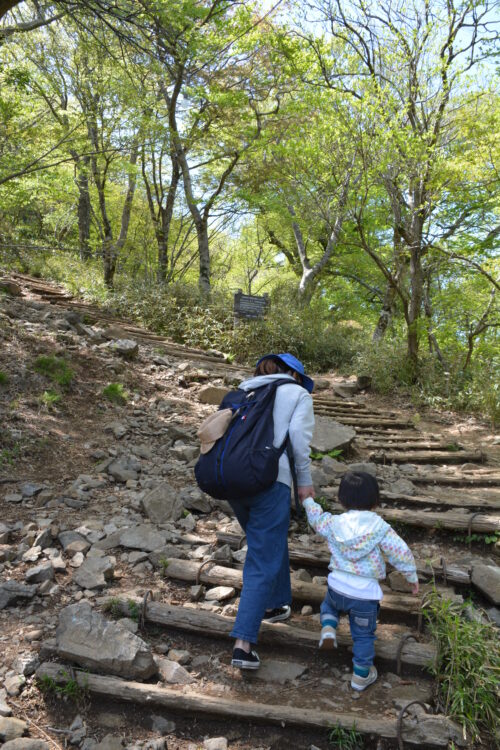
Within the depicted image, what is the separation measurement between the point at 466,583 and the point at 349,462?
270 cm

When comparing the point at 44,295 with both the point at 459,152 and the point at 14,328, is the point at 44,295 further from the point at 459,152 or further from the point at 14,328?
the point at 459,152

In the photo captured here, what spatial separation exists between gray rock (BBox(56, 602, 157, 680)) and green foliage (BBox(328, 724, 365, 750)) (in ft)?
3.19

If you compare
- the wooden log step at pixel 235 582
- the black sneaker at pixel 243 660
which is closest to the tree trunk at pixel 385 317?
the wooden log step at pixel 235 582

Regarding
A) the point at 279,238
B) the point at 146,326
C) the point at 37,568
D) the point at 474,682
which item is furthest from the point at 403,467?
the point at 279,238

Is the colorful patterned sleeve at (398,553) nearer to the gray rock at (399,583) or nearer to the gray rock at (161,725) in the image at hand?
the gray rock at (399,583)

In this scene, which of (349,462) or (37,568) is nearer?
(37,568)

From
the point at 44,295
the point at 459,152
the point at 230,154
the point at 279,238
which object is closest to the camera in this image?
the point at 459,152

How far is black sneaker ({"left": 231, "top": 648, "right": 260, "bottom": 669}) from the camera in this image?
264cm

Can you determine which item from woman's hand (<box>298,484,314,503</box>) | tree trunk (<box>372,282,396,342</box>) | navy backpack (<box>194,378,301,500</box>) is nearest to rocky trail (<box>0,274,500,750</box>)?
woman's hand (<box>298,484,314,503</box>)

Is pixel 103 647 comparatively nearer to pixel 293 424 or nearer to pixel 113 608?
pixel 113 608

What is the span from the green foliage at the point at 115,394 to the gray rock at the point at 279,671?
4.61m

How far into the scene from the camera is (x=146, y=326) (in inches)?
508

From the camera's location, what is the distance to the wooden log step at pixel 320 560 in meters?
3.49

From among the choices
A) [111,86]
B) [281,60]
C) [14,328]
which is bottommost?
[14,328]
